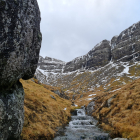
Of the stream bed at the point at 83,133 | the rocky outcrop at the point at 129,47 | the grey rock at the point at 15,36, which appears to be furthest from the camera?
the rocky outcrop at the point at 129,47

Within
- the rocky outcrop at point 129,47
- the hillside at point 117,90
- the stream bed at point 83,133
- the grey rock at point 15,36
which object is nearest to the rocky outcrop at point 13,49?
the grey rock at point 15,36

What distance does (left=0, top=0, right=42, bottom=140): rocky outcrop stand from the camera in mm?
6871

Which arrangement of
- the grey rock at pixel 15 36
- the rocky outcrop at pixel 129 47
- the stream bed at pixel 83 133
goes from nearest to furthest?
the grey rock at pixel 15 36
the stream bed at pixel 83 133
the rocky outcrop at pixel 129 47

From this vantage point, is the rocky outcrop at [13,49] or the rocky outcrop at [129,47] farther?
the rocky outcrop at [129,47]

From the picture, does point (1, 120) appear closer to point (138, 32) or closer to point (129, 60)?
point (129, 60)

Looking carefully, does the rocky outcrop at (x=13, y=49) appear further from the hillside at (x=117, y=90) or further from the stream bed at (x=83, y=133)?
the hillside at (x=117, y=90)

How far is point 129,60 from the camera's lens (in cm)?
15775

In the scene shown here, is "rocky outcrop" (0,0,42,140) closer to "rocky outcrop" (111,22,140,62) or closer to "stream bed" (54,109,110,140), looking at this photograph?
"stream bed" (54,109,110,140)

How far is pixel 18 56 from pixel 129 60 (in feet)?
570

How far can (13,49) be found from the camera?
24.0 feet

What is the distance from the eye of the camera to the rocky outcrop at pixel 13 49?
6871 millimetres

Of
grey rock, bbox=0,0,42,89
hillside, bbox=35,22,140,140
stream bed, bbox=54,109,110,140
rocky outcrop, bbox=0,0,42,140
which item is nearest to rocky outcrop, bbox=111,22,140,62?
hillside, bbox=35,22,140,140

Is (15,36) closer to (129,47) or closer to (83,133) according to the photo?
(83,133)

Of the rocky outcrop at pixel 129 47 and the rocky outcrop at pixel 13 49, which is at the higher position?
the rocky outcrop at pixel 129 47
